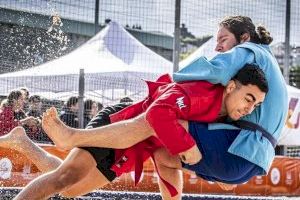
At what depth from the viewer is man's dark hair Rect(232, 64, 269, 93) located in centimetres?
394

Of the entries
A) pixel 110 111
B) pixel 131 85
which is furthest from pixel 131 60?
pixel 110 111

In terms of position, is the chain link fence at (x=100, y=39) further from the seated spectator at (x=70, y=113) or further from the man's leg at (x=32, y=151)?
the man's leg at (x=32, y=151)

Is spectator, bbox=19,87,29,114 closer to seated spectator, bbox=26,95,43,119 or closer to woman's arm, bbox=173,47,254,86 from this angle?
seated spectator, bbox=26,95,43,119

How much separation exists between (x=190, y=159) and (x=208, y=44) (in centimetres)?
833

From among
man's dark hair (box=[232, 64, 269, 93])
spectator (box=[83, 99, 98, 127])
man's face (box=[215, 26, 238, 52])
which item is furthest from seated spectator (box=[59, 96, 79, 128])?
man's dark hair (box=[232, 64, 269, 93])

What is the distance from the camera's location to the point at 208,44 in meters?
12.1

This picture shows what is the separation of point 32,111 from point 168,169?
14.9 ft

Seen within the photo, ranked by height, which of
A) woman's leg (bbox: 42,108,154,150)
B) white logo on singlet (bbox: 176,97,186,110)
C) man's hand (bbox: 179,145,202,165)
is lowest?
man's hand (bbox: 179,145,202,165)

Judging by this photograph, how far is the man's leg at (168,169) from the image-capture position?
4.23m

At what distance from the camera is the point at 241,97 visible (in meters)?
3.95

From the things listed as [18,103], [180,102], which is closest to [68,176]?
[180,102]

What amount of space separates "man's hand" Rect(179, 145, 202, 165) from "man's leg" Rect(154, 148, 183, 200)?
0.86 ft

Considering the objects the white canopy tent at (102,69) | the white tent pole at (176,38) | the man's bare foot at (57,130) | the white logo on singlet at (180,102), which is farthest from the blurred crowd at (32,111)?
the white logo on singlet at (180,102)

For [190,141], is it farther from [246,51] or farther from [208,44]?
[208,44]
